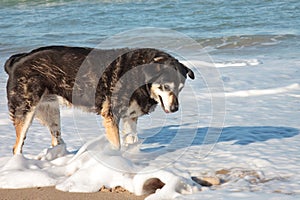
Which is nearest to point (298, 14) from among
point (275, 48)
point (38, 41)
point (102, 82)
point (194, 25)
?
point (194, 25)

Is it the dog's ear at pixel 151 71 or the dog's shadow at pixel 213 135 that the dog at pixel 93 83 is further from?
the dog's shadow at pixel 213 135

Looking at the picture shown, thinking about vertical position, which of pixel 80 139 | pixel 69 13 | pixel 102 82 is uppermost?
Result: pixel 102 82

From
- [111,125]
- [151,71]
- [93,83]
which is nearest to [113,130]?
[111,125]

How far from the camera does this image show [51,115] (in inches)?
245

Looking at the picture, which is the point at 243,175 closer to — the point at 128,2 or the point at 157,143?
the point at 157,143

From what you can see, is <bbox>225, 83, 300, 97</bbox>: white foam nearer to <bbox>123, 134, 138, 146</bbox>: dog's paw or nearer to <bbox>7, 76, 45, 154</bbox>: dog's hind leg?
<bbox>123, 134, 138, 146</bbox>: dog's paw

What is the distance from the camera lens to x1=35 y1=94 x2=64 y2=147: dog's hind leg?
597 centimetres

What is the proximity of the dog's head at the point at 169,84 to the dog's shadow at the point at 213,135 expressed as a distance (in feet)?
2.34

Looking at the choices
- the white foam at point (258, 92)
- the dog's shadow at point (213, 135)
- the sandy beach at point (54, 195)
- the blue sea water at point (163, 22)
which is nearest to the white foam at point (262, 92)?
the white foam at point (258, 92)

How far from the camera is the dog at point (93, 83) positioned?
584 cm

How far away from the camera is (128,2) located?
83.9ft

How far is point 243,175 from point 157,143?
152cm

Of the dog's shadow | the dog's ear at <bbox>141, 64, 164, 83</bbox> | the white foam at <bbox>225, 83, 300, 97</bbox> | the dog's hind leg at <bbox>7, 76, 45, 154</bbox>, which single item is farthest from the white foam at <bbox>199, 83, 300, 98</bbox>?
the dog's hind leg at <bbox>7, 76, 45, 154</bbox>

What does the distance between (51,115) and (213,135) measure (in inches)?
74.8
